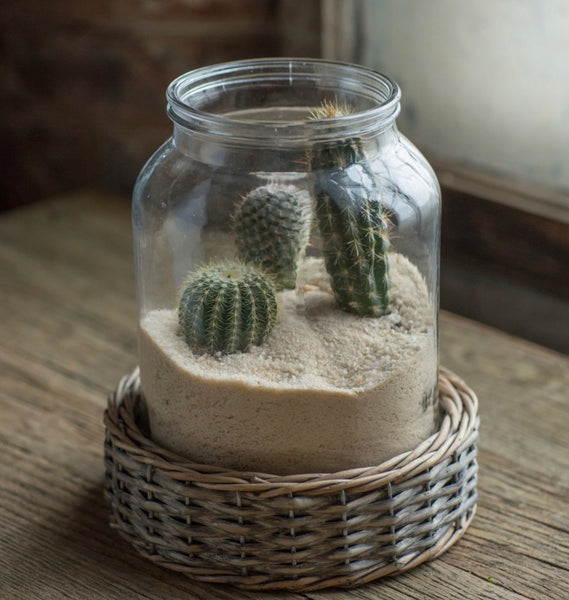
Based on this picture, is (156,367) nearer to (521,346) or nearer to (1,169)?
(521,346)

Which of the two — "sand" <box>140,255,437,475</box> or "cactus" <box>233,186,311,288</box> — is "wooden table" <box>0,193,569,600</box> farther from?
"cactus" <box>233,186,311,288</box>

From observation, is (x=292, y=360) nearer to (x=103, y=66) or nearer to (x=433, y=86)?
Result: (x=433, y=86)

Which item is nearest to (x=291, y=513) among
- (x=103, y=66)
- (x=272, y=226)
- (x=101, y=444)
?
(x=272, y=226)

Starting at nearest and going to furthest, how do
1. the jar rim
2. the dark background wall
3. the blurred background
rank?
the jar rim → the blurred background → the dark background wall

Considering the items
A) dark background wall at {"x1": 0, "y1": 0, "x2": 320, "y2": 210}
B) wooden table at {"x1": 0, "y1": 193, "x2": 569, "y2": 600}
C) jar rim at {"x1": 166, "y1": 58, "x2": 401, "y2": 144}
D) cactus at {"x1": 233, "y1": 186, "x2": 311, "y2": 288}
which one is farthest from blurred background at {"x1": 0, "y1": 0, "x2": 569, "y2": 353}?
cactus at {"x1": 233, "y1": 186, "x2": 311, "y2": 288}

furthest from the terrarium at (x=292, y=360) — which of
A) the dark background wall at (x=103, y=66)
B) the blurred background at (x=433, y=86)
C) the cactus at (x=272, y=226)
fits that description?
the dark background wall at (x=103, y=66)

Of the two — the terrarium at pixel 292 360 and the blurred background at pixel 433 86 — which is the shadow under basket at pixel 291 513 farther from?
the blurred background at pixel 433 86
